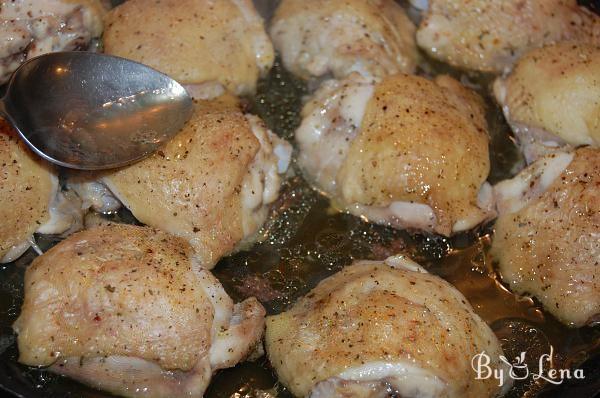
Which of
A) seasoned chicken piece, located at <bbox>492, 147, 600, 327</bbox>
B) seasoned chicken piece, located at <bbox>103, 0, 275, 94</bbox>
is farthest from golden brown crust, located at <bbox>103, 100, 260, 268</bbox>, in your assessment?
seasoned chicken piece, located at <bbox>492, 147, 600, 327</bbox>

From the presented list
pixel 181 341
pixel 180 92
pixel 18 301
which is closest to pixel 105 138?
pixel 180 92

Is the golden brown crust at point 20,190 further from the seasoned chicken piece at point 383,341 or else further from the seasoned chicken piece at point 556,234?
the seasoned chicken piece at point 556,234

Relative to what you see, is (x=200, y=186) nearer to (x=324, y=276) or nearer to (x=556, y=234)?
(x=324, y=276)

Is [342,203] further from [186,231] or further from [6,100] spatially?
[6,100]

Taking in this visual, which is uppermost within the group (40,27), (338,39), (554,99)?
(40,27)

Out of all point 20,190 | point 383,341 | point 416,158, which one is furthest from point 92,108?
point 383,341

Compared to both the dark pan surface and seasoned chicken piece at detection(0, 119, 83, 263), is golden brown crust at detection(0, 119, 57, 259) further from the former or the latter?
the dark pan surface
